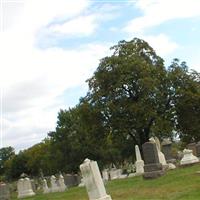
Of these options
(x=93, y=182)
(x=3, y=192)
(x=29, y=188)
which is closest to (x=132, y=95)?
(x=29, y=188)

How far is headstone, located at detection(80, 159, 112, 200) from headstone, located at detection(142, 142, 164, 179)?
33.1 ft

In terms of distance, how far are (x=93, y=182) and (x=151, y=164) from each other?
1111 centimetres

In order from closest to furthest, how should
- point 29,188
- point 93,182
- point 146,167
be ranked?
point 93,182
point 146,167
point 29,188

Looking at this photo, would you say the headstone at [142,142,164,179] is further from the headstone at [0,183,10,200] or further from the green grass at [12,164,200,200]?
the headstone at [0,183,10,200]

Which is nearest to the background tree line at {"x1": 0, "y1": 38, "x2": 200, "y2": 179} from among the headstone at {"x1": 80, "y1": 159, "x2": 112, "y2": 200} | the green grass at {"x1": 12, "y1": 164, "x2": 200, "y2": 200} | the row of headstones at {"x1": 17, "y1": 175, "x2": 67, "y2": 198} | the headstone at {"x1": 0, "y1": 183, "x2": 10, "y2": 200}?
the row of headstones at {"x1": 17, "y1": 175, "x2": 67, "y2": 198}

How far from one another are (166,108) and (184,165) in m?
15.1

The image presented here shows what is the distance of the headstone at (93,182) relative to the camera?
47.1 ft

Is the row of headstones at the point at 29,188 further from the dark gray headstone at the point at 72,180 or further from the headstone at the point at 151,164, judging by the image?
the headstone at the point at 151,164

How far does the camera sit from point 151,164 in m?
25.1

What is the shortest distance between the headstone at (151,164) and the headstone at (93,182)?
10.1m

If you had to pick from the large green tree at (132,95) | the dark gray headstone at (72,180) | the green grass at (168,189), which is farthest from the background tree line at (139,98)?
the green grass at (168,189)

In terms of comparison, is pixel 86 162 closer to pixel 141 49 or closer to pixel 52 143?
pixel 141 49

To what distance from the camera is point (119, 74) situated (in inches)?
1614

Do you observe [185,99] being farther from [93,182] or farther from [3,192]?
[93,182]
